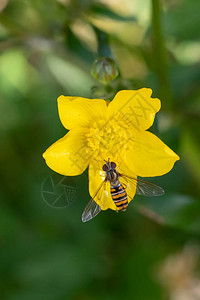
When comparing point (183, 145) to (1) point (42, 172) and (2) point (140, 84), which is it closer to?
(2) point (140, 84)

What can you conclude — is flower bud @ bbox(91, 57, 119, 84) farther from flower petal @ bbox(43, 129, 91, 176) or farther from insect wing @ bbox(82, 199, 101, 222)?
insect wing @ bbox(82, 199, 101, 222)

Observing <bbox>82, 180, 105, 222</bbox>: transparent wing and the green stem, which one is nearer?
<bbox>82, 180, 105, 222</bbox>: transparent wing

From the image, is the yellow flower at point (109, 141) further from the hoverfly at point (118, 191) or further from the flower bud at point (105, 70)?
the flower bud at point (105, 70)

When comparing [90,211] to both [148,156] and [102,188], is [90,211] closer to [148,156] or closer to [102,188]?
[102,188]

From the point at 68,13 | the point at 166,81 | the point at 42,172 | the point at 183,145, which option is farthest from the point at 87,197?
the point at 68,13

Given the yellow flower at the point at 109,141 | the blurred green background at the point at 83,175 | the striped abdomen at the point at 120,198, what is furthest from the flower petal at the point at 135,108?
the blurred green background at the point at 83,175

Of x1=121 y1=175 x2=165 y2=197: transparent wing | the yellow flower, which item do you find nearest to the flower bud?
the yellow flower
